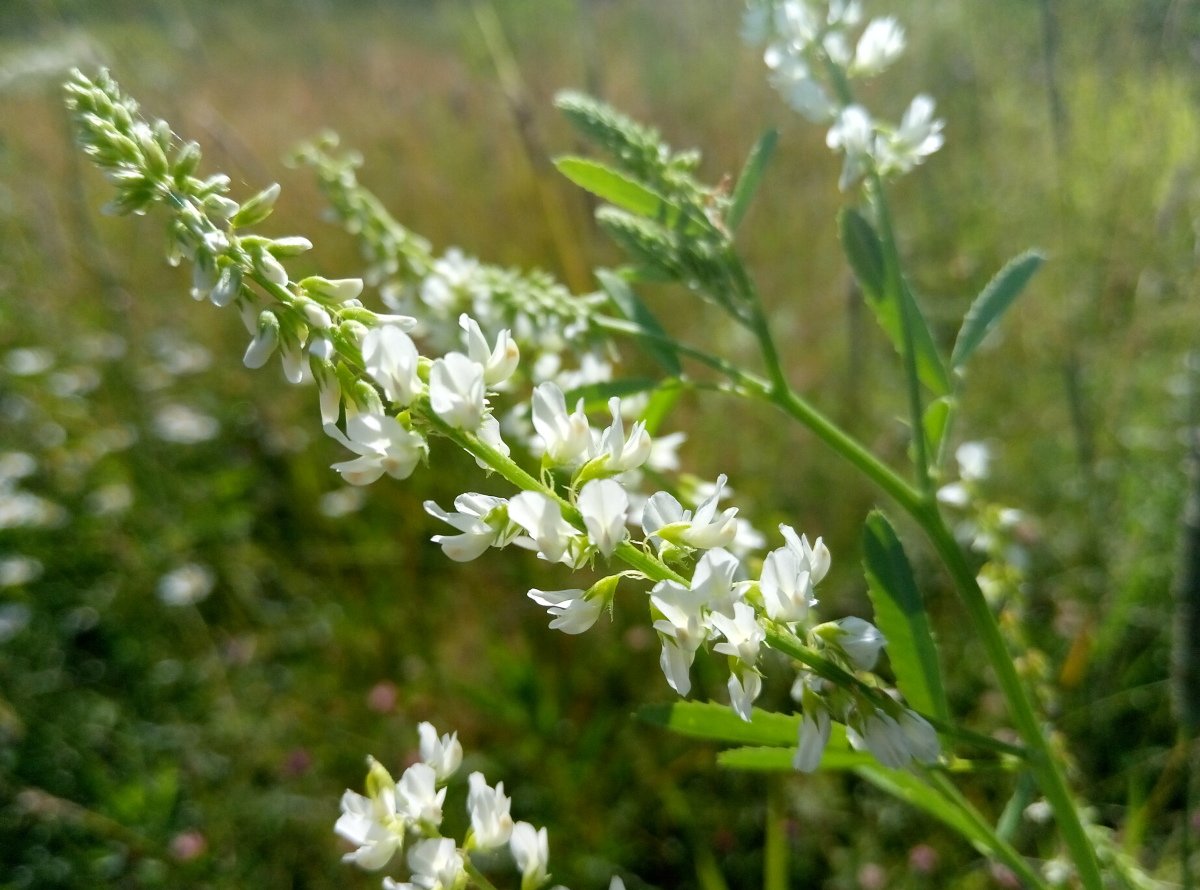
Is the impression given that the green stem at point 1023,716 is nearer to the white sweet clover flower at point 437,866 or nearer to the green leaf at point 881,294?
the green leaf at point 881,294

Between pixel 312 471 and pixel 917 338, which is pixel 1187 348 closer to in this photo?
pixel 917 338

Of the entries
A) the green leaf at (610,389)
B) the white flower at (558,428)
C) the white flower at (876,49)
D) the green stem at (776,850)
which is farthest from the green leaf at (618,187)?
the green stem at (776,850)

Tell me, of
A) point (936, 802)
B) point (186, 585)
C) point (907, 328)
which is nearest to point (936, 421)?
point (907, 328)

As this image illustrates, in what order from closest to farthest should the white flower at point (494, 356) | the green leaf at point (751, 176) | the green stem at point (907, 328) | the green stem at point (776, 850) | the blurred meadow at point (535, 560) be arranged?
the white flower at point (494, 356) < the green stem at point (907, 328) < the green leaf at point (751, 176) < the green stem at point (776, 850) < the blurred meadow at point (535, 560)

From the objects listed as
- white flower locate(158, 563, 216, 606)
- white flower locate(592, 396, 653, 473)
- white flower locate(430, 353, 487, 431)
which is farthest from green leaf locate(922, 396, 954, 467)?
white flower locate(158, 563, 216, 606)

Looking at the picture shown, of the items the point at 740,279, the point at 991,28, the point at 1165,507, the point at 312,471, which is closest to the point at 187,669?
the point at 312,471

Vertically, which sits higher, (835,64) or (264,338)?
(835,64)

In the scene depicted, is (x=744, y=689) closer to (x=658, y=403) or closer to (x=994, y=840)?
(x=994, y=840)

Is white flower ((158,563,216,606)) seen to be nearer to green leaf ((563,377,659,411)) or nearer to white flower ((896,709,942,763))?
green leaf ((563,377,659,411))
